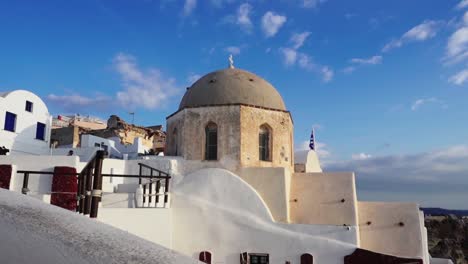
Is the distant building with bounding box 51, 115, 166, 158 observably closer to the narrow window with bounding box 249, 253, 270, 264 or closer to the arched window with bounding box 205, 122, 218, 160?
the arched window with bounding box 205, 122, 218, 160

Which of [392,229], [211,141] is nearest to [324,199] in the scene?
[392,229]

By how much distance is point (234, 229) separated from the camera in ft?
46.5

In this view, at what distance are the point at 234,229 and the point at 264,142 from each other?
401 centimetres

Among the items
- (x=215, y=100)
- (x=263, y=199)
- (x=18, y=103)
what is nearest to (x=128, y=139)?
(x=18, y=103)

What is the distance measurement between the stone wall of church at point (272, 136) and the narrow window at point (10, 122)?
11640mm

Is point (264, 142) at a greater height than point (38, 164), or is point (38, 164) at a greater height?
point (264, 142)

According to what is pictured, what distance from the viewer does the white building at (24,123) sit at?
1953 centimetres

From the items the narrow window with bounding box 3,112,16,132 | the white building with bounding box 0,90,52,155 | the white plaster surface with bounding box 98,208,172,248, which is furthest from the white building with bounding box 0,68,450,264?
the narrow window with bounding box 3,112,16,132

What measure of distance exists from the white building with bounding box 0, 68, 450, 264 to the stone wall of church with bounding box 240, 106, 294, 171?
4 centimetres

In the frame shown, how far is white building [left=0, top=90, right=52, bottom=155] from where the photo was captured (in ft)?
64.1

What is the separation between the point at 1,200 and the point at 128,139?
99.8 ft

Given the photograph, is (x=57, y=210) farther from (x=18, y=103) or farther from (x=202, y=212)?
(x=18, y=103)

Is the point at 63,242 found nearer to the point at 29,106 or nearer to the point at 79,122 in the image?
the point at 29,106

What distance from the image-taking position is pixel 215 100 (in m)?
A: 16.6
